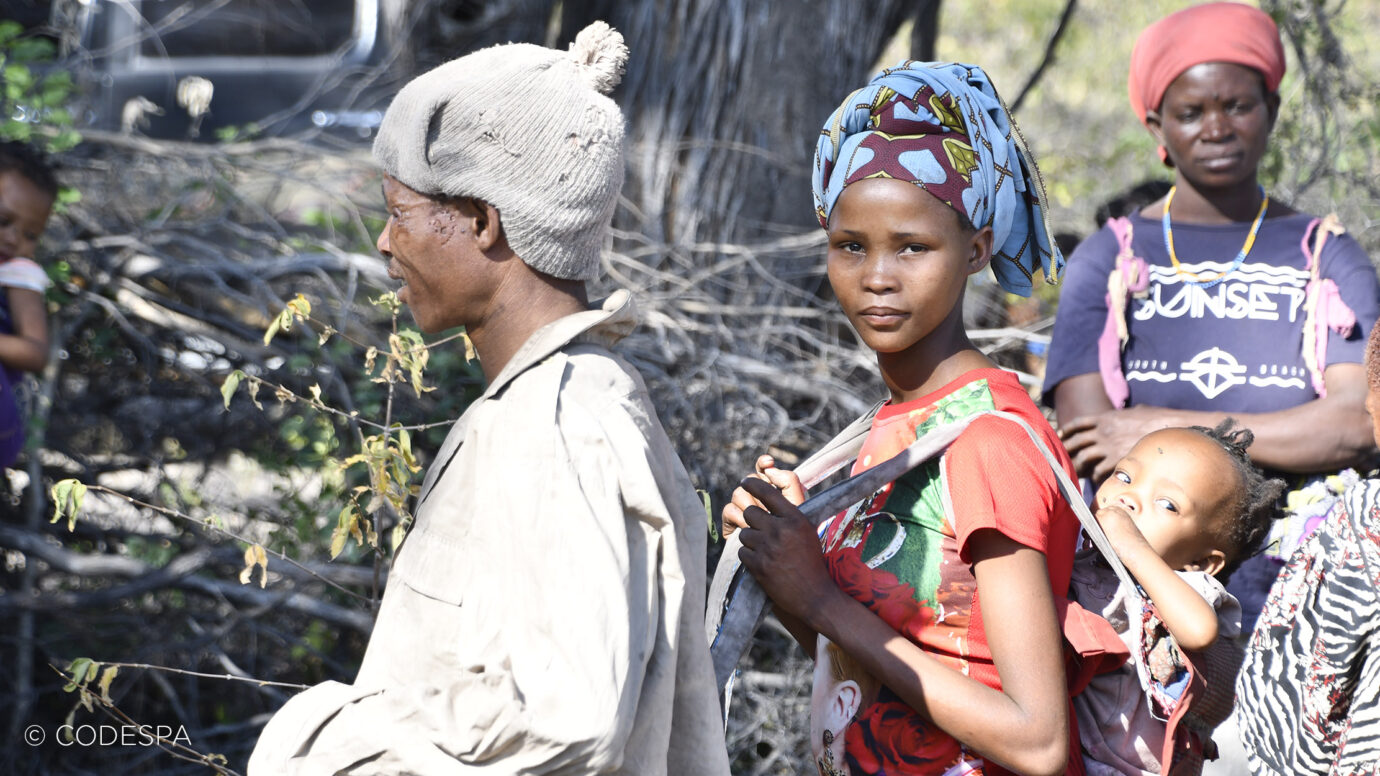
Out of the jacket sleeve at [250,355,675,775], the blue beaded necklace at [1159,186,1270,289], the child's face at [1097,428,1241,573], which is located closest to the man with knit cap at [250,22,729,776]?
the jacket sleeve at [250,355,675,775]

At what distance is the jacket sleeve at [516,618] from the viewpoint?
133 cm

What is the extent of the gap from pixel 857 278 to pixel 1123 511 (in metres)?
Answer: 0.65

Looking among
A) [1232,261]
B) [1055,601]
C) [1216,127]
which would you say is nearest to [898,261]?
[1055,601]

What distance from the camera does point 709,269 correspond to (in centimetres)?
430

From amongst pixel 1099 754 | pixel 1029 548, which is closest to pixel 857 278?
pixel 1029 548

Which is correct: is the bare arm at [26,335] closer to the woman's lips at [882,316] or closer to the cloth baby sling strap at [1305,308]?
the woman's lips at [882,316]

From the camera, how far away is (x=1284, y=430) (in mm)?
2750

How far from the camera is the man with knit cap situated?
4.43 feet

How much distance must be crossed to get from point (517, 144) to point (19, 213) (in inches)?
111

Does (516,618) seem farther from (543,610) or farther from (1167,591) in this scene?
(1167,591)

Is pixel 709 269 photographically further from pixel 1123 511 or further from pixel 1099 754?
pixel 1099 754

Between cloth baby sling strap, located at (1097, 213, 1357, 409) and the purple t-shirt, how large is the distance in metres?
0.02

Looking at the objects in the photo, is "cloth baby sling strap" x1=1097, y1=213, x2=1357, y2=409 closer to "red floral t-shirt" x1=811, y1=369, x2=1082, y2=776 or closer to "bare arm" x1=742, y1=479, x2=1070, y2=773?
"red floral t-shirt" x1=811, y1=369, x2=1082, y2=776

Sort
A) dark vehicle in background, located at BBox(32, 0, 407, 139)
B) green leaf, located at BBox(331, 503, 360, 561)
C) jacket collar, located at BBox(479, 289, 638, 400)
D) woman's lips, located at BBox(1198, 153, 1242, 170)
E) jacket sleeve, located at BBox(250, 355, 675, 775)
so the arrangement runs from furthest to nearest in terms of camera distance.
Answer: dark vehicle in background, located at BBox(32, 0, 407, 139) < woman's lips, located at BBox(1198, 153, 1242, 170) < green leaf, located at BBox(331, 503, 360, 561) < jacket collar, located at BBox(479, 289, 638, 400) < jacket sleeve, located at BBox(250, 355, 675, 775)
